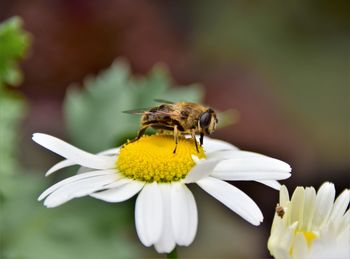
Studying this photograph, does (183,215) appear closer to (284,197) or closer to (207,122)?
(284,197)

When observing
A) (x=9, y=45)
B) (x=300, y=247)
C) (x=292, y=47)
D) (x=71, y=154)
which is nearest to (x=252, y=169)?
(x=300, y=247)

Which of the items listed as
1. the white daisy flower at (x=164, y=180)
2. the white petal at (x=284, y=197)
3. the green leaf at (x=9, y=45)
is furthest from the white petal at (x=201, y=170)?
the green leaf at (x=9, y=45)

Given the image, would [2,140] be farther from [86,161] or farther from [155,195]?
[155,195]

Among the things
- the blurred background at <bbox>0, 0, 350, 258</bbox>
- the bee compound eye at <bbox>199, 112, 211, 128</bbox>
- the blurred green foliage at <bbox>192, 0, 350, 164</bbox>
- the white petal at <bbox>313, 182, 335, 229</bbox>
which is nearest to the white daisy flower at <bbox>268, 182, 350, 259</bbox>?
the white petal at <bbox>313, 182, 335, 229</bbox>

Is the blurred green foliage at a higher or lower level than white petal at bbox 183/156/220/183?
higher

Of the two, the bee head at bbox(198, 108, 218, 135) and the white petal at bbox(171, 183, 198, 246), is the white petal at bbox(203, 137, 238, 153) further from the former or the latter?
the white petal at bbox(171, 183, 198, 246)

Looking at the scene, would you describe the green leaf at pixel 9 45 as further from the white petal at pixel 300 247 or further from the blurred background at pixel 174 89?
the white petal at pixel 300 247
